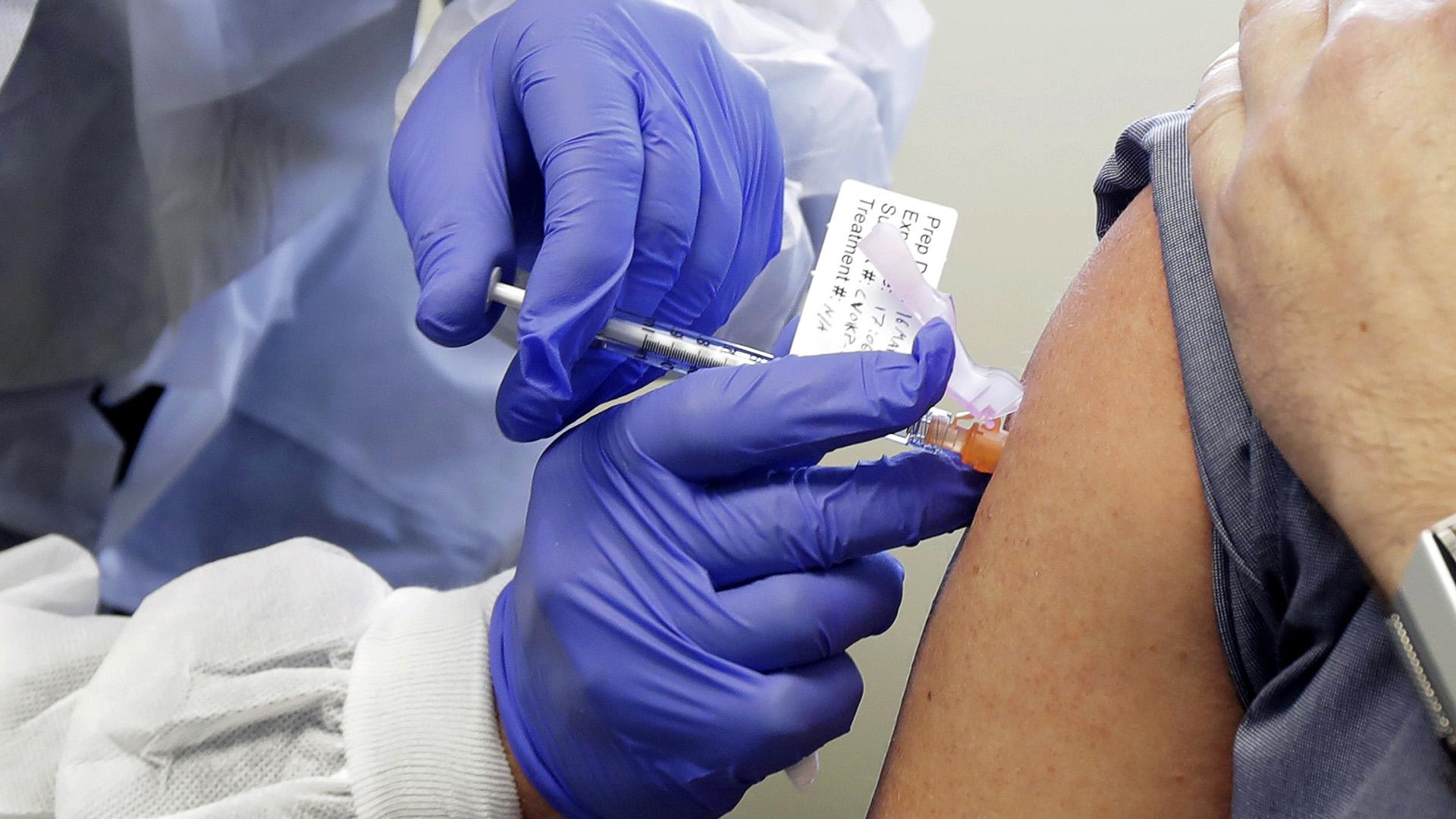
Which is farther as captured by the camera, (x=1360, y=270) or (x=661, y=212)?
(x=661, y=212)

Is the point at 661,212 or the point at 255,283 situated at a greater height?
the point at 661,212

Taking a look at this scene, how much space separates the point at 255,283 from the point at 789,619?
77 centimetres

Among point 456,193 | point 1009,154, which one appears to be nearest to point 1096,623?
point 456,193

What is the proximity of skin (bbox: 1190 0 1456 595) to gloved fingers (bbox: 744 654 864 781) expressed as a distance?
1.33ft

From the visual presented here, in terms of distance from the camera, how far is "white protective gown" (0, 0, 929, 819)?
81 cm

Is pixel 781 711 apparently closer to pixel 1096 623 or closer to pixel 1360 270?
pixel 1096 623

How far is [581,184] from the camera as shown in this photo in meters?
0.80

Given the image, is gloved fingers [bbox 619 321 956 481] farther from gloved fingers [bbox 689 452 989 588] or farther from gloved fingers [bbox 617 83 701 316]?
gloved fingers [bbox 617 83 701 316]

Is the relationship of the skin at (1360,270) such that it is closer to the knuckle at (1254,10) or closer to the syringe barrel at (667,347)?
the knuckle at (1254,10)

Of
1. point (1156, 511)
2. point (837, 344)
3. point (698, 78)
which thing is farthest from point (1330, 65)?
point (698, 78)

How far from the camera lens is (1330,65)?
521mm

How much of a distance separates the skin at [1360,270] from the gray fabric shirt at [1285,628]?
1.4 inches

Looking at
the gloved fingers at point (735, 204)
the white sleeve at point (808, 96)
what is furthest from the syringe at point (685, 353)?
the white sleeve at point (808, 96)

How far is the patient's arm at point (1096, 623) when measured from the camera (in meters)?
0.59
